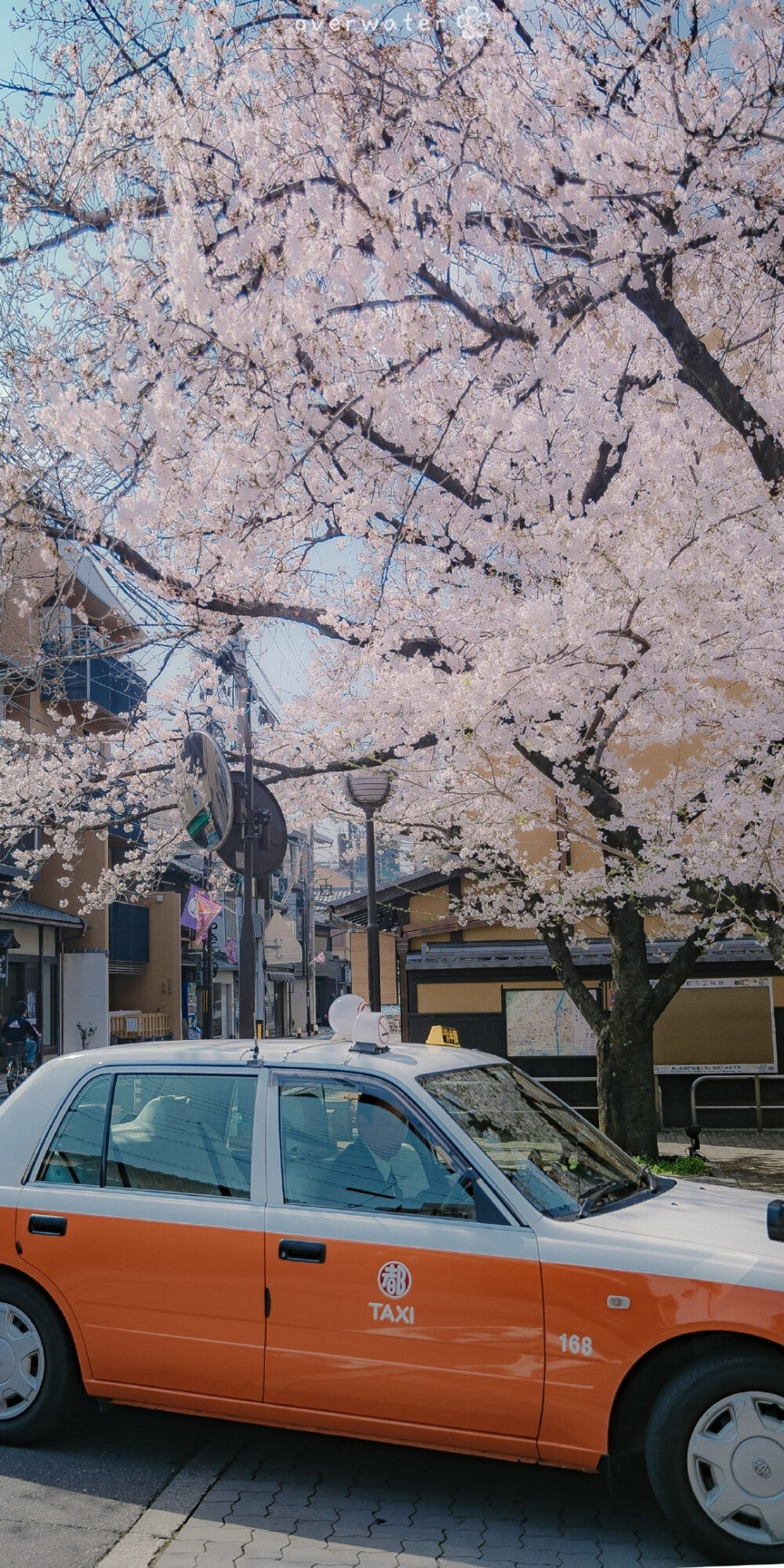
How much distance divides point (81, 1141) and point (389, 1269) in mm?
1506

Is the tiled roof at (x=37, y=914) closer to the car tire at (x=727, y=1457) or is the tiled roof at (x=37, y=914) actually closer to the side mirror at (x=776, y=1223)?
the side mirror at (x=776, y=1223)

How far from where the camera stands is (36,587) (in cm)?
888

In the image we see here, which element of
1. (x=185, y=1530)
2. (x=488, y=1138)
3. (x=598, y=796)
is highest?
(x=598, y=796)

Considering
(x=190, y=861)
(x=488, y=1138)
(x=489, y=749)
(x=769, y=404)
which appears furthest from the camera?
(x=190, y=861)

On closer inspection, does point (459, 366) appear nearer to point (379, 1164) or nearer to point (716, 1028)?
point (379, 1164)

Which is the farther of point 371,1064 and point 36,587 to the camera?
point 36,587

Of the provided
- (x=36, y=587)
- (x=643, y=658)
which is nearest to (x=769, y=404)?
(x=643, y=658)

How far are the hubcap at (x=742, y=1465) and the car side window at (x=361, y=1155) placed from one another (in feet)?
3.18

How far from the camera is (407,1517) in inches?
160

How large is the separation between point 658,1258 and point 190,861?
3761cm

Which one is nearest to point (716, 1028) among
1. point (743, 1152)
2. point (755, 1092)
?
point (755, 1092)

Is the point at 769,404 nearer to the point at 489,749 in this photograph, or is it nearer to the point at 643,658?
the point at 643,658

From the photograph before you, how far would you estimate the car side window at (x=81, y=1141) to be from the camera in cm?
485

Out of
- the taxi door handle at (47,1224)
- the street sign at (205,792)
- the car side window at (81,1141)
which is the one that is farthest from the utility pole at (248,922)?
the taxi door handle at (47,1224)
